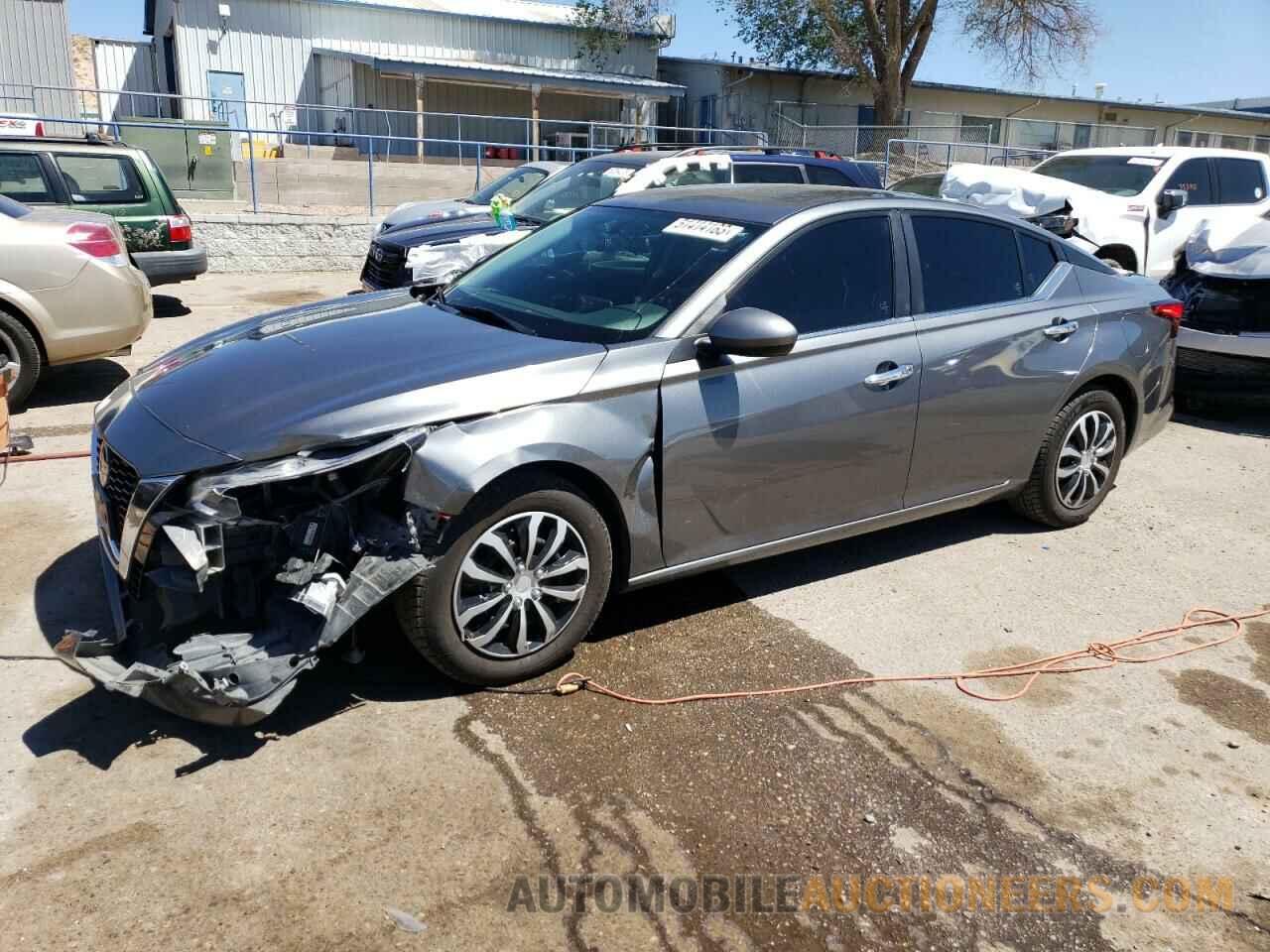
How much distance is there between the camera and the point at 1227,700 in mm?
3943

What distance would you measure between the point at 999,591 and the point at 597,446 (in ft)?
7.47

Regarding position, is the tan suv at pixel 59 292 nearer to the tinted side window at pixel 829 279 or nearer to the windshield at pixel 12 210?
the windshield at pixel 12 210

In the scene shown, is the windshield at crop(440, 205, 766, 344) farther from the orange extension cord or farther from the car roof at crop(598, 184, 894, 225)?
the orange extension cord

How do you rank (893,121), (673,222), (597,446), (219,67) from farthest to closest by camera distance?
(893,121), (219,67), (673,222), (597,446)

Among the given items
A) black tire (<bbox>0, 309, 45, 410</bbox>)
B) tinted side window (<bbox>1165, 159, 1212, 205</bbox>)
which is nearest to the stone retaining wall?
black tire (<bbox>0, 309, 45, 410</bbox>)

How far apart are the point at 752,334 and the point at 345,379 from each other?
145 centimetres

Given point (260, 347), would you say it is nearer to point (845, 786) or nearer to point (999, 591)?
point (845, 786)

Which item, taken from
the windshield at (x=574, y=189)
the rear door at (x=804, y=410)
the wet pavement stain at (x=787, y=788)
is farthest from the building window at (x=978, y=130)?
the wet pavement stain at (x=787, y=788)

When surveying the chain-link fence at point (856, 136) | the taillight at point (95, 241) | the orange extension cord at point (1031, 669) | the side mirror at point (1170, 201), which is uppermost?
the chain-link fence at point (856, 136)

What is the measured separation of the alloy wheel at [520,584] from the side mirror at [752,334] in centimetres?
89

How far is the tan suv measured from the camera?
6.70 metres

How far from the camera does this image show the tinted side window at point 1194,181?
11.1 metres

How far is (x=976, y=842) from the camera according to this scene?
9.87 ft

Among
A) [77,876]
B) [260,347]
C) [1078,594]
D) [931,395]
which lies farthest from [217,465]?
[1078,594]
